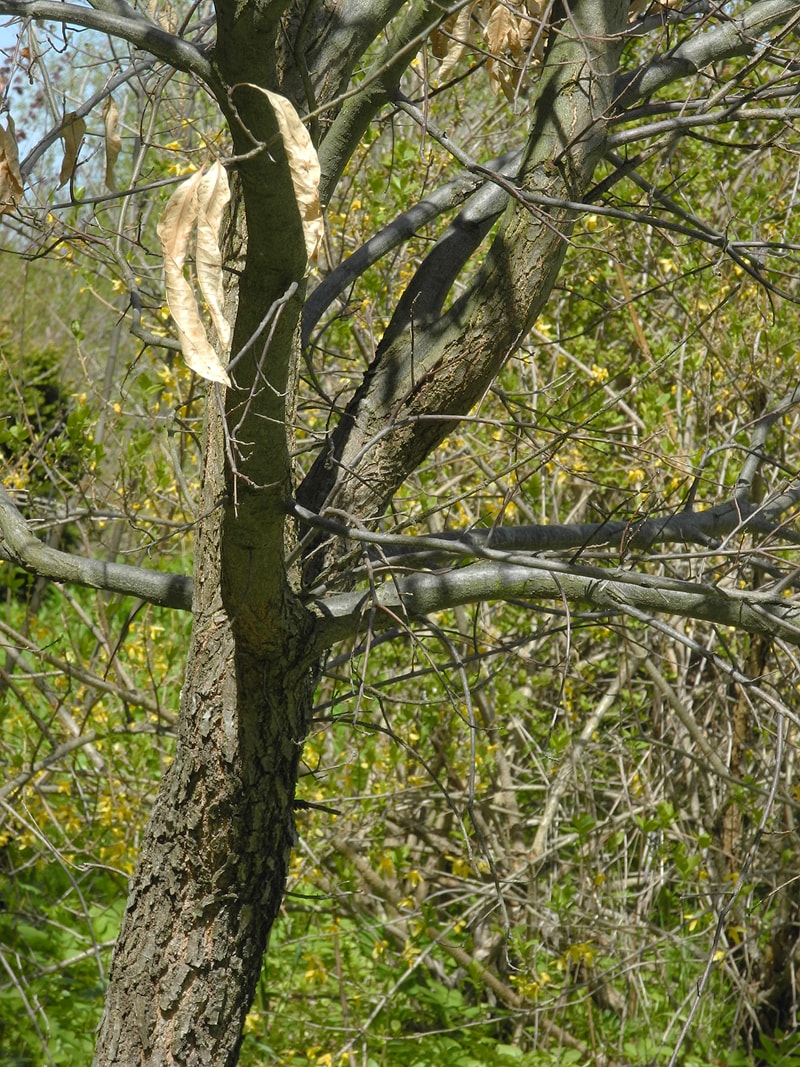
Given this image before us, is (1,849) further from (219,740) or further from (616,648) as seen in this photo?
(219,740)

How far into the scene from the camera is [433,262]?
2.46 m

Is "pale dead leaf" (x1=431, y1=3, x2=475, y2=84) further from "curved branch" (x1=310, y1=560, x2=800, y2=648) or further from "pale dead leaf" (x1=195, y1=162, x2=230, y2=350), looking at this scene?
"pale dead leaf" (x1=195, y1=162, x2=230, y2=350)

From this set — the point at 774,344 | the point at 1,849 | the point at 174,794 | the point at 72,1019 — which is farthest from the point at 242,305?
the point at 1,849

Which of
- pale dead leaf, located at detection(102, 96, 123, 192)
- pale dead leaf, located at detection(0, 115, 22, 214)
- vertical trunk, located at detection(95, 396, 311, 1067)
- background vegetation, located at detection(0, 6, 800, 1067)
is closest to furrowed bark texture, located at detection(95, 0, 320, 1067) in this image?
vertical trunk, located at detection(95, 396, 311, 1067)

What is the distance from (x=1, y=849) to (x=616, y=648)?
3.22m

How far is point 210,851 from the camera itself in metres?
2.17

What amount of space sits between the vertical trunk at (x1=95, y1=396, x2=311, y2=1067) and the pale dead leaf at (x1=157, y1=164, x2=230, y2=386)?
0.92 m

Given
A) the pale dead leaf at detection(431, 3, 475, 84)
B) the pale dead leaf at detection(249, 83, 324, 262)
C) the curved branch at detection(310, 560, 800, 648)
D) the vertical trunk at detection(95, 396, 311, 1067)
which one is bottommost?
the vertical trunk at detection(95, 396, 311, 1067)

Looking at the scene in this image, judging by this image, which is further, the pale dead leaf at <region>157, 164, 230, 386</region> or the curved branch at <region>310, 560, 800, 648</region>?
the curved branch at <region>310, 560, 800, 648</region>

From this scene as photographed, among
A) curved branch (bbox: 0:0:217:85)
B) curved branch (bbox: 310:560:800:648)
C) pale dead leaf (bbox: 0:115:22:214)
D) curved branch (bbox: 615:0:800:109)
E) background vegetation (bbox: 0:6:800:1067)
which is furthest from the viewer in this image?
background vegetation (bbox: 0:6:800:1067)

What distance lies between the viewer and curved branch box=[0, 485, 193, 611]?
7.17ft

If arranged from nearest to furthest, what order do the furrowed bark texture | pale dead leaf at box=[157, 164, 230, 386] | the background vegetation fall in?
pale dead leaf at box=[157, 164, 230, 386]
the furrowed bark texture
the background vegetation

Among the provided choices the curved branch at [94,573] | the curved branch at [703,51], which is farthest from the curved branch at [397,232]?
the curved branch at [94,573]

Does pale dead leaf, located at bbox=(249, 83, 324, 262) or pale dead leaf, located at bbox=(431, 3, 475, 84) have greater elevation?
pale dead leaf, located at bbox=(431, 3, 475, 84)
